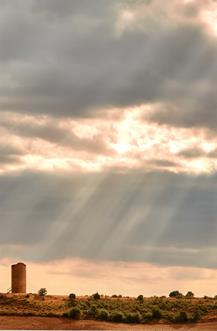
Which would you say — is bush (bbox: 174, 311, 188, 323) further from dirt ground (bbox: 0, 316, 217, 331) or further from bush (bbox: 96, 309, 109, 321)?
bush (bbox: 96, 309, 109, 321)

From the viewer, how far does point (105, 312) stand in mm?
99750

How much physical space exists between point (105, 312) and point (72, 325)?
4.32 metres

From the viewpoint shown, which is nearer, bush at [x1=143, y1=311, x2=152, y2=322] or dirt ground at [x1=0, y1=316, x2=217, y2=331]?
dirt ground at [x1=0, y1=316, x2=217, y2=331]

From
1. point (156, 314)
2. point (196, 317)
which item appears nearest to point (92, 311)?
point (156, 314)

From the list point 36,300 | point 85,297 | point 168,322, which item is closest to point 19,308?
point 36,300

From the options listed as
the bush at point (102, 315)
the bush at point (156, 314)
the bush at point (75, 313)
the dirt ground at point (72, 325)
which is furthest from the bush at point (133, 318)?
the bush at point (75, 313)

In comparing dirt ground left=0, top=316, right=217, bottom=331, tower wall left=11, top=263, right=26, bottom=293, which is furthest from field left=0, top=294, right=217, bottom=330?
tower wall left=11, top=263, right=26, bottom=293

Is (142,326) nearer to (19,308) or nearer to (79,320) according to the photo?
(79,320)

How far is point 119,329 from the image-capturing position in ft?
318

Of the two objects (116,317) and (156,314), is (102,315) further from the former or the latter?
(156,314)

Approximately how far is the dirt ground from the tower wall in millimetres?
11401

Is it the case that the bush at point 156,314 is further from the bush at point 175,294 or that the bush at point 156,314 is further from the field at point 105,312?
the bush at point 175,294

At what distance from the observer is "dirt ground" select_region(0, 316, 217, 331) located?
97000 millimetres

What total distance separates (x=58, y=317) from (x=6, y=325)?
19.5 ft
